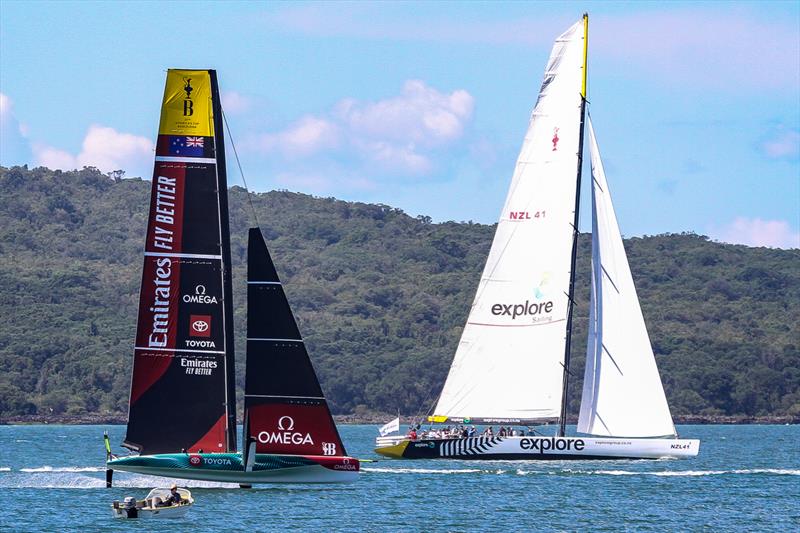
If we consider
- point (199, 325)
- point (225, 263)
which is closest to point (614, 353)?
point (225, 263)

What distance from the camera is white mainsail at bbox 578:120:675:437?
5653 centimetres

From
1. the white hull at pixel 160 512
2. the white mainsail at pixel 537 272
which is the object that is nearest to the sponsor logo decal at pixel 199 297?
the white hull at pixel 160 512

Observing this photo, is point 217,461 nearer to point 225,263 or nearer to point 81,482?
point 225,263

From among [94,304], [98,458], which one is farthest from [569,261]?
[94,304]

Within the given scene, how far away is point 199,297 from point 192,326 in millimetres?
821

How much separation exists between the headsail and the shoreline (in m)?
115

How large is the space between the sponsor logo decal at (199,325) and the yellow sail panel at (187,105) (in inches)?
196

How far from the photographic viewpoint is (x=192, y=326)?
4312cm

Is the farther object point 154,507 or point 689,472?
point 689,472

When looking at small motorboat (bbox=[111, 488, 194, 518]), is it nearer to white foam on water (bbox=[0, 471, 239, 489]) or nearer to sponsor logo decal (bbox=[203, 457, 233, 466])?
sponsor logo decal (bbox=[203, 457, 233, 466])

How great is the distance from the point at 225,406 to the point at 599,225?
2040cm

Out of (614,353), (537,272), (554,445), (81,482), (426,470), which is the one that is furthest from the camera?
(426,470)

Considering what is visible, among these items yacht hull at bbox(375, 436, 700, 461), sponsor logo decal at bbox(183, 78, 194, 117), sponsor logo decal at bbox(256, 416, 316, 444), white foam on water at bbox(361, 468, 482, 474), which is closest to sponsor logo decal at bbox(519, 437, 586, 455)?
yacht hull at bbox(375, 436, 700, 461)

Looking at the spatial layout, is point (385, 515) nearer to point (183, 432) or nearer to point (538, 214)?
point (183, 432)
